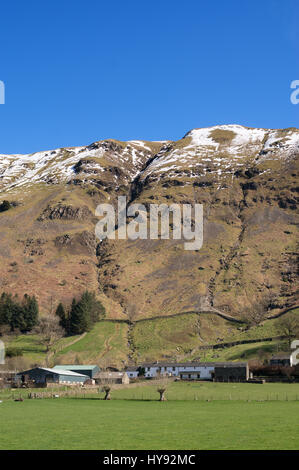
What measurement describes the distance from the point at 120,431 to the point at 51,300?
154m

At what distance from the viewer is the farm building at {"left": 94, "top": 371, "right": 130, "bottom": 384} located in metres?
107

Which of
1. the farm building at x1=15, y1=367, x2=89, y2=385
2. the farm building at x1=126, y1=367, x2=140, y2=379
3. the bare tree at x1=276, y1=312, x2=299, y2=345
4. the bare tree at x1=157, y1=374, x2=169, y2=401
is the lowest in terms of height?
the farm building at x1=126, y1=367, x2=140, y2=379

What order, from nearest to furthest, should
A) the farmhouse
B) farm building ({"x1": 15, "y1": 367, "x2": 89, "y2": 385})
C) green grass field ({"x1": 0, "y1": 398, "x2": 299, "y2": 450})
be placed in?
1. green grass field ({"x1": 0, "y1": 398, "x2": 299, "y2": 450})
2. the farmhouse
3. farm building ({"x1": 15, "y1": 367, "x2": 89, "y2": 385})

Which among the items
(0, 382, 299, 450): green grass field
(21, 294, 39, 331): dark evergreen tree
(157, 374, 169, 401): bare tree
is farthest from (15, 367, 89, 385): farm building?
(0, 382, 299, 450): green grass field

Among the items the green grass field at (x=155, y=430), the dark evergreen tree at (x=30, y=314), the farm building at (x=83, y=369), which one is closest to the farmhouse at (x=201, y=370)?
the farm building at (x=83, y=369)

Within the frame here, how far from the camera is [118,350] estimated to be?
470 feet

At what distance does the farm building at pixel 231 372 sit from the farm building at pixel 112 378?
1870 centimetres

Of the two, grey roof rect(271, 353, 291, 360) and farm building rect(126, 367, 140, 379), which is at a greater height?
grey roof rect(271, 353, 291, 360)

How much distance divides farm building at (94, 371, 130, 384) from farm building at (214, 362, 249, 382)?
18700 mm

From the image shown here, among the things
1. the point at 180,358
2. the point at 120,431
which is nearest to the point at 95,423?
the point at 120,431

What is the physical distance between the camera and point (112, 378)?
10812 cm

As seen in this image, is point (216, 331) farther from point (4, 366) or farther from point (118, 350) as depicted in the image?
point (4, 366)

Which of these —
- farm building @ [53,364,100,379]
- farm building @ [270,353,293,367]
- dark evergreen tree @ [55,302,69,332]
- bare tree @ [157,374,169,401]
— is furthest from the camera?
dark evergreen tree @ [55,302,69,332]

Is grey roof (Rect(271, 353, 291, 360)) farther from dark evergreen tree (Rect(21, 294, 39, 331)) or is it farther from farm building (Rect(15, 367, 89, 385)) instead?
dark evergreen tree (Rect(21, 294, 39, 331))
